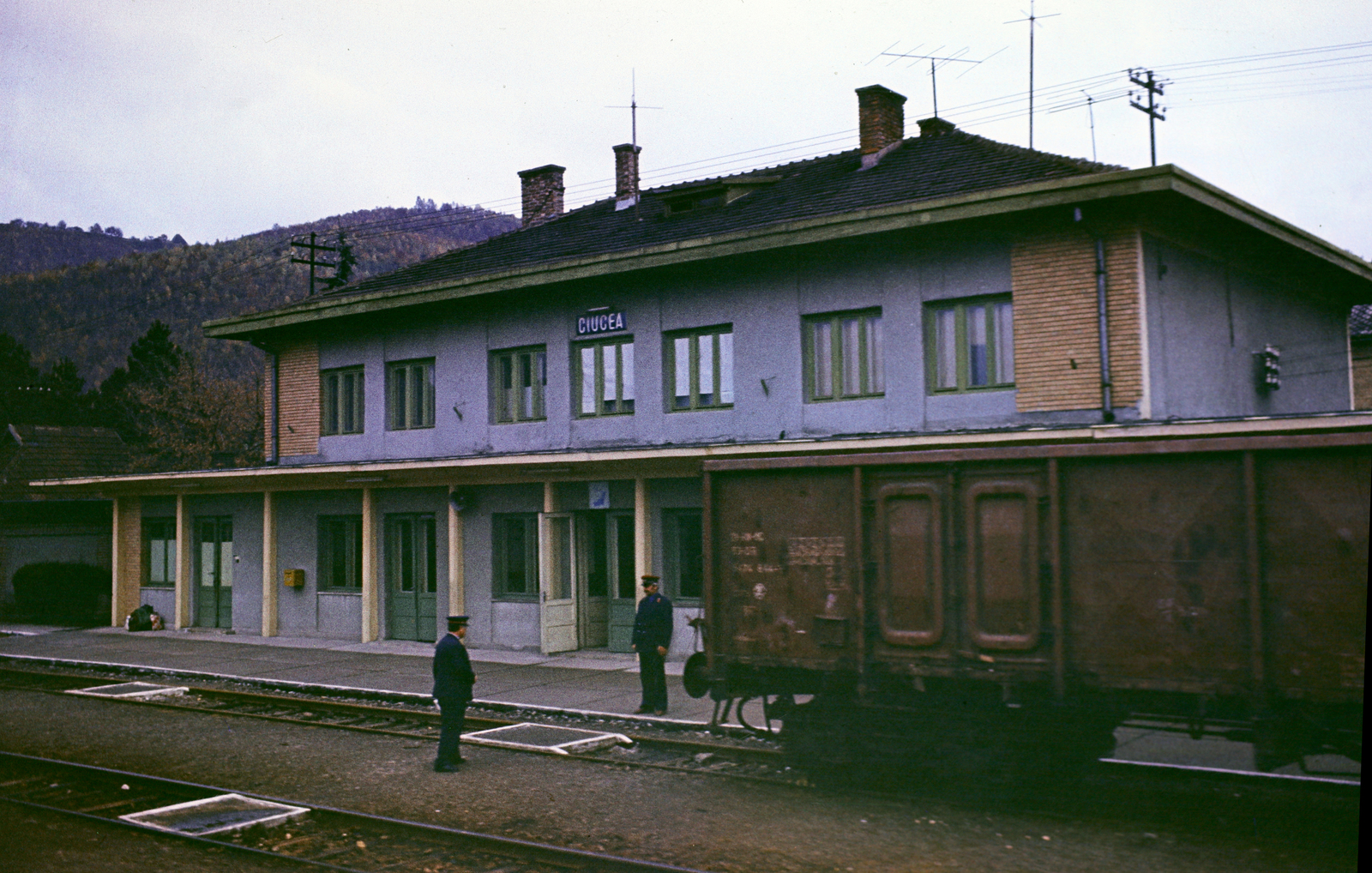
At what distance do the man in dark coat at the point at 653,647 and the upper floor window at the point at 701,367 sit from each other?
558cm

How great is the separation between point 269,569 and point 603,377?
9.27 meters

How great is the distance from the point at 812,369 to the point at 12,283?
106 m

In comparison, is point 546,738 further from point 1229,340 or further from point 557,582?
point 1229,340

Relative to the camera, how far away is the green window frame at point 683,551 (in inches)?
724

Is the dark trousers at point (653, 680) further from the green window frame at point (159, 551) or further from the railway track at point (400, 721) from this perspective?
the green window frame at point (159, 551)

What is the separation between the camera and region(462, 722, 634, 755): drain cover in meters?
11.8

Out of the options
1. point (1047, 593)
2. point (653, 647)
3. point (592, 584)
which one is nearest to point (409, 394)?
point (592, 584)

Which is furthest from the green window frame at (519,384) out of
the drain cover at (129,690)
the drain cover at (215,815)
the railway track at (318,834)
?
the drain cover at (215,815)

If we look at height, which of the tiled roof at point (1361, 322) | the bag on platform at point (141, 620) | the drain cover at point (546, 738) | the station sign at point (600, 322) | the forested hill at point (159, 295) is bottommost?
the drain cover at point (546, 738)

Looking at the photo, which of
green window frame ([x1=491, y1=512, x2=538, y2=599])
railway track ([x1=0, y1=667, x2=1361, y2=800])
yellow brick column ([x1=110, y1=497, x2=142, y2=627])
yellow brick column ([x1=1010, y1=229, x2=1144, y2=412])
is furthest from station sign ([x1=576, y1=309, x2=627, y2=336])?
yellow brick column ([x1=110, y1=497, x2=142, y2=627])

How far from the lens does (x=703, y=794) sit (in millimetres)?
9695

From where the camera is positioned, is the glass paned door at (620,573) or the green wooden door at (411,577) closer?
the glass paned door at (620,573)

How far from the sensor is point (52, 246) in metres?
125

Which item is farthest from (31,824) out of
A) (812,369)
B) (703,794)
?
(812,369)
